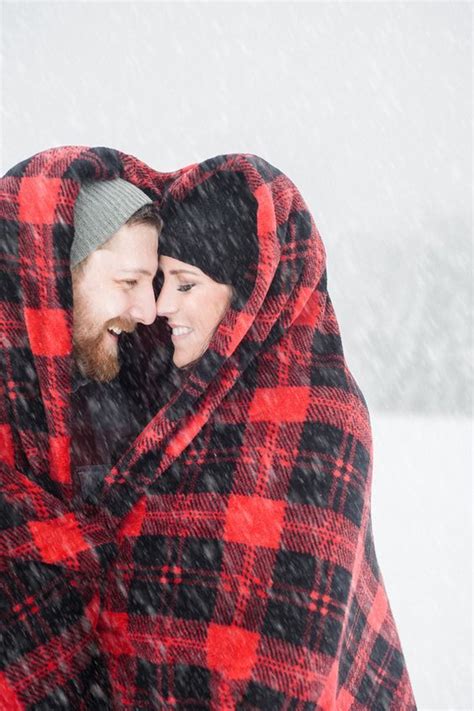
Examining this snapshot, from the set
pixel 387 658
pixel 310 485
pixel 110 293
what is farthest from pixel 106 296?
pixel 387 658

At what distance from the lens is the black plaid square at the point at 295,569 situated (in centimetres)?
147

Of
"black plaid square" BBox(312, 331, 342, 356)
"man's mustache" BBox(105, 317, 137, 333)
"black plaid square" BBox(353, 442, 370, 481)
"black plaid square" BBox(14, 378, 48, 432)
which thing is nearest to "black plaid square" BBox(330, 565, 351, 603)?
"black plaid square" BBox(353, 442, 370, 481)

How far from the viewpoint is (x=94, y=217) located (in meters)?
1.76

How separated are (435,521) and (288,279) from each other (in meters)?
2.73

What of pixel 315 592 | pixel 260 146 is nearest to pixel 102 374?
pixel 315 592

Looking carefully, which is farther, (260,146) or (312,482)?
(260,146)

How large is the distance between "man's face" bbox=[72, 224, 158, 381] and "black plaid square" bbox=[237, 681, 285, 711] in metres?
0.89

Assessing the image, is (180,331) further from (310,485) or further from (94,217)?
(310,485)

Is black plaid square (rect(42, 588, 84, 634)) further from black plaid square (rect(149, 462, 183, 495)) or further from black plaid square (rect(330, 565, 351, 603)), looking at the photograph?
black plaid square (rect(330, 565, 351, 603))

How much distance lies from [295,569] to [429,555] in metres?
2.37

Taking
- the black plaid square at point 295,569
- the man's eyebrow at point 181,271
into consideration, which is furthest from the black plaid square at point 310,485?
the man's eyebrow at point 181,271

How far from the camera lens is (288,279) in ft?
5.37

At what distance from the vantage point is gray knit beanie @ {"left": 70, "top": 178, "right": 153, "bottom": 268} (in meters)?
1.76

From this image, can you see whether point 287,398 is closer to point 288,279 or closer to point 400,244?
point 288,279
